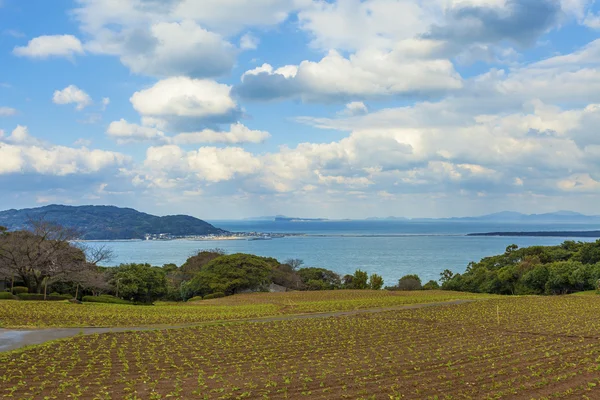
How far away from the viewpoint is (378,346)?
1898 cm

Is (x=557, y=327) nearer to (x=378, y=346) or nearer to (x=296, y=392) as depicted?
(x=378, y=346)

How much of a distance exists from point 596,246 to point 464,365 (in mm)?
64773

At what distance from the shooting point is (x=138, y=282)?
49688 millimetres

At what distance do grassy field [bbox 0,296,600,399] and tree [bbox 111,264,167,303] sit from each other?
27.2 metres

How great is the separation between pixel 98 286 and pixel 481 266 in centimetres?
6328

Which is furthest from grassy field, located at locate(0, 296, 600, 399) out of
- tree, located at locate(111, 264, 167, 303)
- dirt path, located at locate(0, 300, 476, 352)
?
tree, located at locate(111, 264, 167, 303)

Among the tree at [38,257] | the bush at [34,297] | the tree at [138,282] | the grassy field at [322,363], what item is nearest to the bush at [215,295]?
the tree at [138,282]

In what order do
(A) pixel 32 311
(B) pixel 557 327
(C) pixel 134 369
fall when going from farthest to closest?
(A) pixel 32 311
(B) pixel 557 327
(C) pixel 134 369

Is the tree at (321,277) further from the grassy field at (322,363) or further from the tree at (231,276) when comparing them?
the grassy field at (322,363)

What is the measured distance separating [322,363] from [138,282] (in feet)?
124

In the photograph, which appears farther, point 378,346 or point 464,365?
point 378,346

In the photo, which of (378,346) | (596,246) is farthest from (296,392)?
(596,246)

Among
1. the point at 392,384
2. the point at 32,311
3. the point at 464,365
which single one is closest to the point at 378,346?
the point at 464,365

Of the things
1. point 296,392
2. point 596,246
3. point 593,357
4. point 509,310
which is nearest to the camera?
point 296,392
